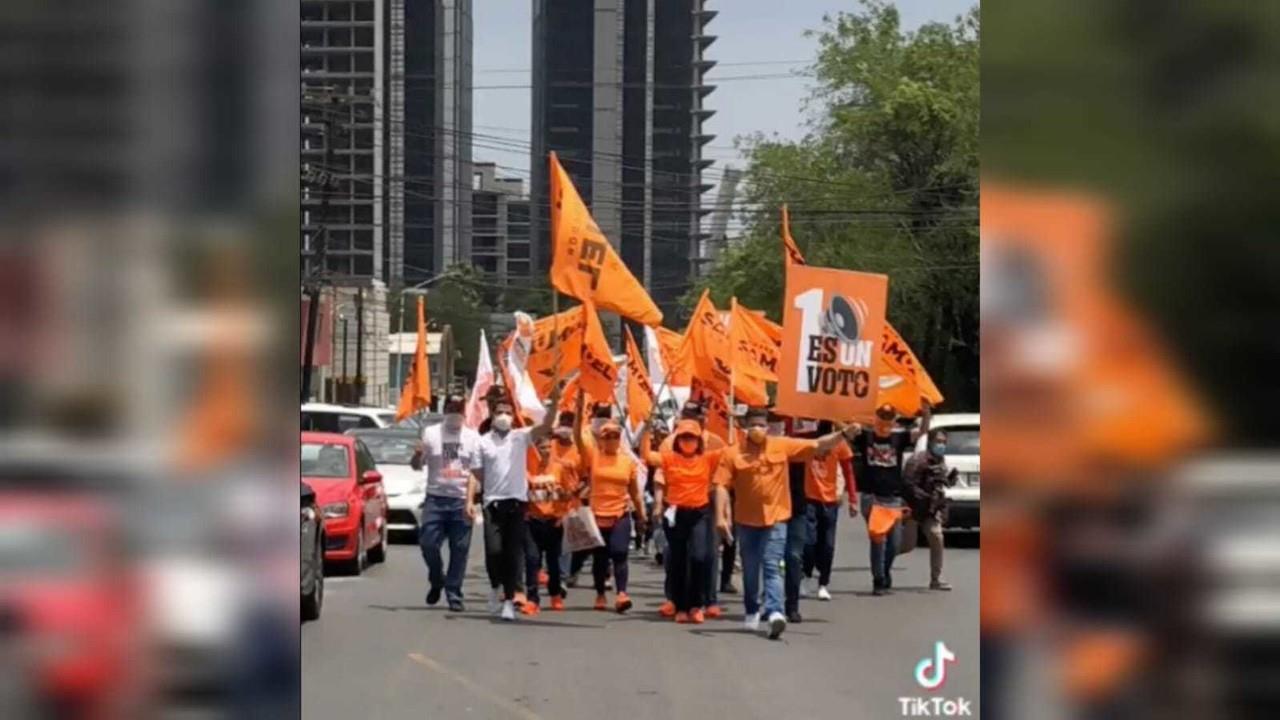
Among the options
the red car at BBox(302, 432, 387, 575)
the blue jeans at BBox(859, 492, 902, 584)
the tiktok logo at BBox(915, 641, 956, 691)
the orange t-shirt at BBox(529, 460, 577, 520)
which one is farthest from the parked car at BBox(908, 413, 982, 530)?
the orange t-shirt at BBox(529, 460, 577, 520)

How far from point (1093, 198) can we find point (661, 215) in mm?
1305

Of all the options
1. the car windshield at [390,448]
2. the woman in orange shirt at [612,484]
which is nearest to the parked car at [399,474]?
the car windshield at [390,448]

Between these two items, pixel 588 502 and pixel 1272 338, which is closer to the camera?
pixel 1272 338

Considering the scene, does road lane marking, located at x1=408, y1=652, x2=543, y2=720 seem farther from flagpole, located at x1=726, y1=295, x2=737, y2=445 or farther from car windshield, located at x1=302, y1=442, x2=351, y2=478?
flagpole, located at x1=726, y1=295, x2=737, y2=445

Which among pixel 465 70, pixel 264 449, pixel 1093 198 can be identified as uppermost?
pixel 465 70

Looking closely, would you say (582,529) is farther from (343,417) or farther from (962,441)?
(962,441)

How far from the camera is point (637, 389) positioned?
957 cm

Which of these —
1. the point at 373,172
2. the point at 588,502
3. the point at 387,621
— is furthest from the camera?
the point at 588,502

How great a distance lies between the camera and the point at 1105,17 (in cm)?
345

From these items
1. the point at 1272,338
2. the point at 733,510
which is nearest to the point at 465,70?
the point at 1272,338

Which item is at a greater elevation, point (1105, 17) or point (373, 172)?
point (1105, 17)

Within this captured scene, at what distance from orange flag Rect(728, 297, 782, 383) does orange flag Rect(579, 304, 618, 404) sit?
0.48 metres

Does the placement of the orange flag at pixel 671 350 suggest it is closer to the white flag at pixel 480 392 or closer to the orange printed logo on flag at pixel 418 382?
the white flag at pixel 480 392

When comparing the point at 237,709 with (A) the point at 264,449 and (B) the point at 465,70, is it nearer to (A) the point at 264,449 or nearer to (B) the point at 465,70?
(A) the point at 264,449
